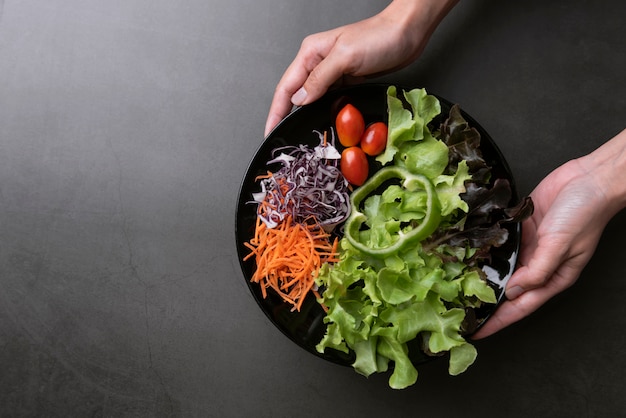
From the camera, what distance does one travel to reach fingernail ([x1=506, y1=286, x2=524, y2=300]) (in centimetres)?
208

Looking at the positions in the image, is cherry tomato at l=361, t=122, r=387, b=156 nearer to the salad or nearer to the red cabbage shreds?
the salad

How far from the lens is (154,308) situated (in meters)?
2.47

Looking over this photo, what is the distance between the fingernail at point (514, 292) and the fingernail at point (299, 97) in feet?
3.38

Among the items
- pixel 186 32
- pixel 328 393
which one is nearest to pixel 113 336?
pixel 328 393

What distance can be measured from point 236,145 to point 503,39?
4.03ft

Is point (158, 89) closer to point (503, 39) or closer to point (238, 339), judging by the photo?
point (238, 339)

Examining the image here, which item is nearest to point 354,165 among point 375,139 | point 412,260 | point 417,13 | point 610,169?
point 375,139

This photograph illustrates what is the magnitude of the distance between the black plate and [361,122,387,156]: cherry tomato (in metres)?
0.08

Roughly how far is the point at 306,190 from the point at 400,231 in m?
0.39

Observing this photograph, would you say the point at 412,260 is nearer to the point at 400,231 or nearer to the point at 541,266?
the point at 400,231

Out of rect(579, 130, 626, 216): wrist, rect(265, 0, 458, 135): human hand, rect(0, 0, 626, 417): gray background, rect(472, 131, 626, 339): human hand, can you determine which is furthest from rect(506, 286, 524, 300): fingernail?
rect(265, 0, 458, 135): human hand

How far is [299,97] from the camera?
222 cm

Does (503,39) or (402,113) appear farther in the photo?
(503,39)

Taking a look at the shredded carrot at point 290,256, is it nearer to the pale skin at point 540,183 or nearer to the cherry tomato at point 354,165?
the cherry tomato at point 354,165
